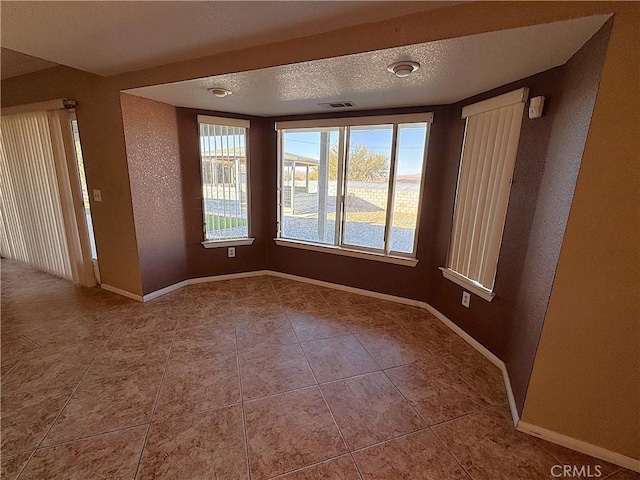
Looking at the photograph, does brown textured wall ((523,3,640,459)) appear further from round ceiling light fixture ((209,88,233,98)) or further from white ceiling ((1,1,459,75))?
round ceiling light fixture ((209,88,233,98))

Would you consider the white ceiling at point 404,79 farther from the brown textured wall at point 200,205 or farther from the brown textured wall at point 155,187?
the brown textured wall at point 200,205

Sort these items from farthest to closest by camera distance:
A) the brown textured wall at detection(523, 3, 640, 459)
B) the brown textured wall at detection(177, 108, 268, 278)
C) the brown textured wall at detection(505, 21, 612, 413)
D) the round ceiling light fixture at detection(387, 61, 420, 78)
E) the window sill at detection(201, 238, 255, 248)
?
1. the window sill at detection(201, 238, 255, 248)
2. the brown textured wall at detection(177, 108, 268, 278)
3. the round ceiling light fixture at detection(387, 61, 420, 78)
4. the brown textured wall at detection(505, 21, 612, 413)
5. the brown textured wall at detection(523, 3, 640, 459)

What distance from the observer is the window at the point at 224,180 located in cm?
309

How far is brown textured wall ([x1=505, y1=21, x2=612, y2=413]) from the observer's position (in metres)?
1.27

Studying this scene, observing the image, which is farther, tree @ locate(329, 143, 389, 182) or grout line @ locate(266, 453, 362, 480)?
tree @ locate(329, 143, 389, 182)

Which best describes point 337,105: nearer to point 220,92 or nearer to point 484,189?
point 220,92

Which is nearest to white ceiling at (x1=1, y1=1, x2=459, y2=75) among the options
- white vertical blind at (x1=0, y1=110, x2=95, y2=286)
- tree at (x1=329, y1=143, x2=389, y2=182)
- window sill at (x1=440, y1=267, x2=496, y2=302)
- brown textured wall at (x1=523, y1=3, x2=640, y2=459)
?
brown textured wall at (x1=523, y1=3, x2=640, y2=459)

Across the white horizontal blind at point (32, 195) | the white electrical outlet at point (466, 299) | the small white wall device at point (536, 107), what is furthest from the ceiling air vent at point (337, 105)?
the white horizontal blind at point (32, 195)

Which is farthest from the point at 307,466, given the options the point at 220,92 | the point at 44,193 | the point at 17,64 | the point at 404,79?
the point at 17,64

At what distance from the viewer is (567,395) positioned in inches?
55.6

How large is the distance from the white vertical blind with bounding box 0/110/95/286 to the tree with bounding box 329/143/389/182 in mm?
2852

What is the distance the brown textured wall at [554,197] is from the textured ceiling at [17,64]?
3.85 m

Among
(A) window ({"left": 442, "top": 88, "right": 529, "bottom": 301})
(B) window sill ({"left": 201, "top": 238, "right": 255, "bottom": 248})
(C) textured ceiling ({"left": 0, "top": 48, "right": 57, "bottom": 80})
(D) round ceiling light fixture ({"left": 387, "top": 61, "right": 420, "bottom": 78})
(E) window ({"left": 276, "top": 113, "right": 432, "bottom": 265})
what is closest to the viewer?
(D) round ceiling light fixture ({"left": 387, "top": 61, "right": 420, "bottom": 78})

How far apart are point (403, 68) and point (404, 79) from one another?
0.86 feet
